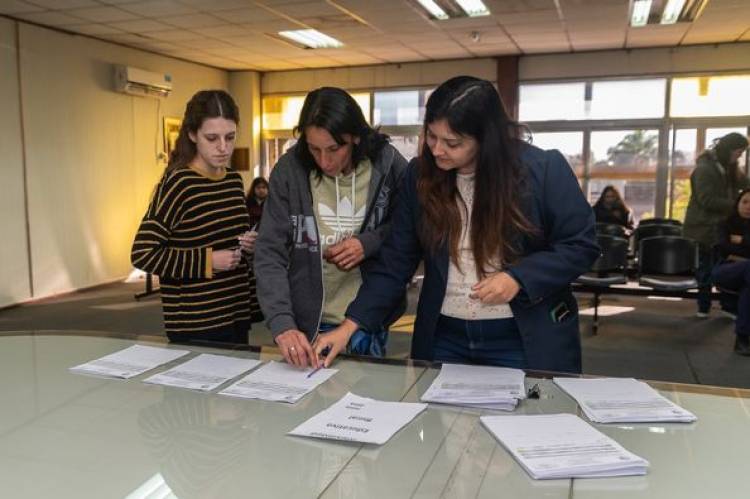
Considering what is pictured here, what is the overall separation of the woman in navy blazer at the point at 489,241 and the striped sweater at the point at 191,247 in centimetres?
54

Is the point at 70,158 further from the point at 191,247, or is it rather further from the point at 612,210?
the point at 612,210

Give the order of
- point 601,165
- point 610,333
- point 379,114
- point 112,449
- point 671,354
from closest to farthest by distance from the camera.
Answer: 1. point 112,449
2. point 671,354
3. point 610,333
4. point 601,165
5. point 379,114

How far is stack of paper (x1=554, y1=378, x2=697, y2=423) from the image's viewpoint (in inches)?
47.3

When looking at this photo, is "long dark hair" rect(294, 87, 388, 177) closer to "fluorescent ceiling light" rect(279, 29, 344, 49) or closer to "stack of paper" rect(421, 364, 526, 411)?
"stack of paper" rect(421, 364, 526, 411)

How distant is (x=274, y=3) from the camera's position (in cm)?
561

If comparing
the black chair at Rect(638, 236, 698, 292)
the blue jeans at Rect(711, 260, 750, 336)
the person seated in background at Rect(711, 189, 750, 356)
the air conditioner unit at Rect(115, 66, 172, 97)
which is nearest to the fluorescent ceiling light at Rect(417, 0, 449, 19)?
the black chair at Rect(638, 236, 698, 292)

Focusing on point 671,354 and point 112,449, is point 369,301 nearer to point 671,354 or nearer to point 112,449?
point 112,449

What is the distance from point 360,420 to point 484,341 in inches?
19.3

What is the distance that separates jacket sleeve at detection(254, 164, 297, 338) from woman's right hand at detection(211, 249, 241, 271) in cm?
19

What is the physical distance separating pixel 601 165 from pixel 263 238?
24.0 ft

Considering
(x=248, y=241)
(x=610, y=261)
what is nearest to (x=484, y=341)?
(x=248, y=241)

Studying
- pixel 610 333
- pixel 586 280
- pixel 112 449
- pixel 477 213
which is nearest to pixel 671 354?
pixel 610 333

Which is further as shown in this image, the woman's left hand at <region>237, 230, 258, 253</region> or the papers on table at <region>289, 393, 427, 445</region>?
the woman's left hand at <region>237, 230, 258, 253</region>

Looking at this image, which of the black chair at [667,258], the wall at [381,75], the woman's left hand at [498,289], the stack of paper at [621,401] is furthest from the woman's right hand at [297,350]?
the wall at [381,75]
